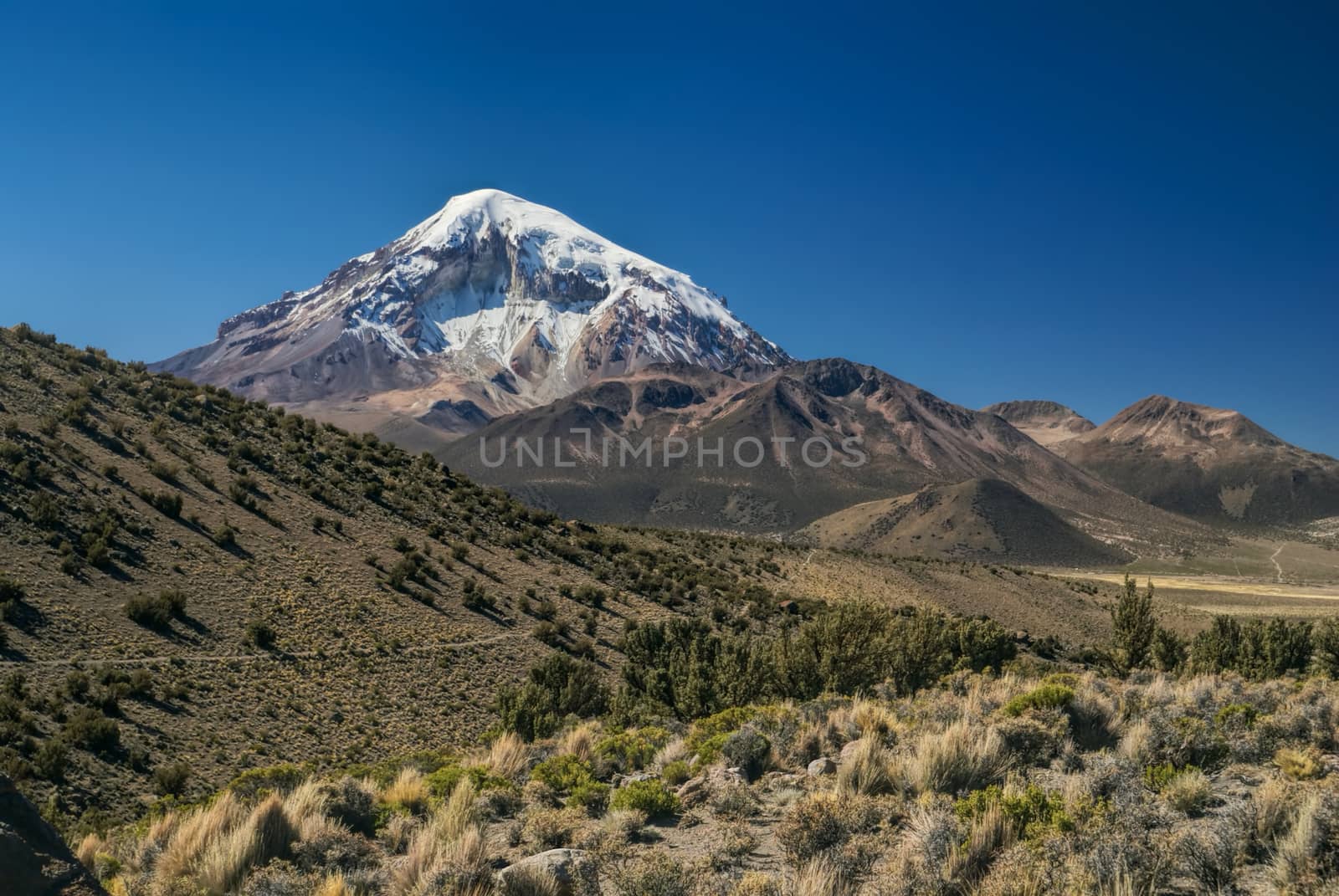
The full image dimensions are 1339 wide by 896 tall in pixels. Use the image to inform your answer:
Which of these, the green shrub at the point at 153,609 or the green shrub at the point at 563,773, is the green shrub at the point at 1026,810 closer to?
the green shrub at the point at 563,773

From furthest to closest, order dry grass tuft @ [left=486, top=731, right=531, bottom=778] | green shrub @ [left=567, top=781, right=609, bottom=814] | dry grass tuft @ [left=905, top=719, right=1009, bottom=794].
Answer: dry grass tuft @ [left=486, top=731, right=531, bottom=778] < green shrub @ [left=567, top=781, right=609, bottom=814] < dry grass tuft @ [left=905, top=719, right=1009, bottom=794]

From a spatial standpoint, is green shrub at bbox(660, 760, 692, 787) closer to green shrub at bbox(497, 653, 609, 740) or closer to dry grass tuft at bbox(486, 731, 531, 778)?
dry grass tuft at bbox(486, 731, 531, 778)

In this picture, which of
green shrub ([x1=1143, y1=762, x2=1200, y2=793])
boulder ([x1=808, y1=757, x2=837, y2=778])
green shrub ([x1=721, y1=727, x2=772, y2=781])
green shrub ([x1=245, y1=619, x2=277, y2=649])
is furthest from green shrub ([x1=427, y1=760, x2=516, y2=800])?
green shrub ([x1=245, y1=619, x2=277, y2=649])

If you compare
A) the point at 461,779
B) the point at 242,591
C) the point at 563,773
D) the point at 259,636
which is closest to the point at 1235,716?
the point at 563,773

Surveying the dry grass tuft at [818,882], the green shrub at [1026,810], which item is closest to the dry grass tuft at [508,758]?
the dry grass tuft at [818,882]

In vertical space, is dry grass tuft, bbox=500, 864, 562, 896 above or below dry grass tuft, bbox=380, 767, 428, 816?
above

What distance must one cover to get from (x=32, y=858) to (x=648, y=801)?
553 centimetres

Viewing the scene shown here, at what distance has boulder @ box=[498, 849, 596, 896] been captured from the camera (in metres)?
5.89

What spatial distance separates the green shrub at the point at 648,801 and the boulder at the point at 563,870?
216cm

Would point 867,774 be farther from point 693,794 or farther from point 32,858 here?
point 32,858

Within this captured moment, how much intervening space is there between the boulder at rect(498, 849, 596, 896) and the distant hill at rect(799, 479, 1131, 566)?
123062 mm

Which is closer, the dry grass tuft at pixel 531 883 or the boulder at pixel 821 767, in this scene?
the dry grass tuft at pixel 531 883

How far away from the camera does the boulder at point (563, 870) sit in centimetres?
589

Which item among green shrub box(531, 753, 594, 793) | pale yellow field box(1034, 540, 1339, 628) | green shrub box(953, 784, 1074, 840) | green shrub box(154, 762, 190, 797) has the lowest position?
pale yellow field box(1034, 540, 1339, 628)
